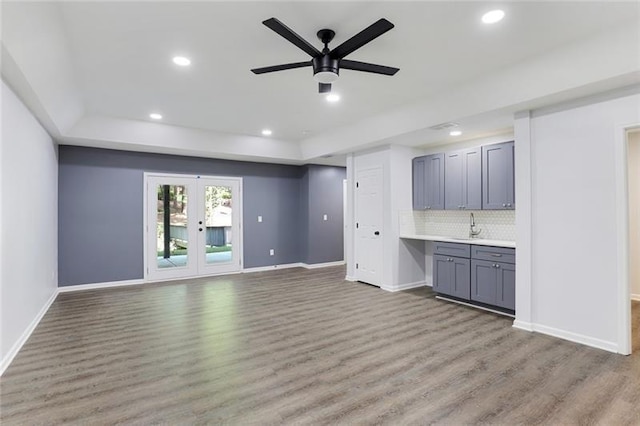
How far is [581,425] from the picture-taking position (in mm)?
2191

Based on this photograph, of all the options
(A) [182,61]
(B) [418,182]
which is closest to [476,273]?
(B) [418,182]

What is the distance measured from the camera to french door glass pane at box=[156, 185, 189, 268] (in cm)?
668

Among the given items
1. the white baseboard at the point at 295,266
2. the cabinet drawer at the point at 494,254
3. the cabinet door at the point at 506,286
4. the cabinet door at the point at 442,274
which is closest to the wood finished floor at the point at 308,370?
the cabinet door at the point at 506,286

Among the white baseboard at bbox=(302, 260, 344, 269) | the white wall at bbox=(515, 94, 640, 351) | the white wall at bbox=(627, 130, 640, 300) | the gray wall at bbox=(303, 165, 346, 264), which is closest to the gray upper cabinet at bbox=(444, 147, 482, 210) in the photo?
the white wall at bbox=(515, 94, 640, 351)

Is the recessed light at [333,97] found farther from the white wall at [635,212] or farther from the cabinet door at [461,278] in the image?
the white wall at [635,212]

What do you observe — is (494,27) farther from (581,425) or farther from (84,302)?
(84,302)

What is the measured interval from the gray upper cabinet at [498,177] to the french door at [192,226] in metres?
4.88

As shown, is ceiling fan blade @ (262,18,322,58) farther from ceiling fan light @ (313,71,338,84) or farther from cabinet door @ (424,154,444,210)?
cabinet door @ (424,154,444,210)

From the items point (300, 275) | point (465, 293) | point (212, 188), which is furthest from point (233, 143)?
point (465, 293)

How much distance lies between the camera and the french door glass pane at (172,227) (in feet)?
21.9

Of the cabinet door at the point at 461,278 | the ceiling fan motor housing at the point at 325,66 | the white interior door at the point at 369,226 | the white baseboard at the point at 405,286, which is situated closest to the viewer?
the ceiling fan motor housing at the point at 325,66

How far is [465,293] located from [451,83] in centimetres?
278

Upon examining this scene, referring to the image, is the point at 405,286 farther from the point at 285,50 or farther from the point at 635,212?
the point at 285,50

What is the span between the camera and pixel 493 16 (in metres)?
2.69
